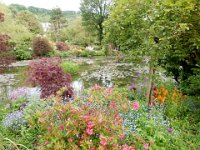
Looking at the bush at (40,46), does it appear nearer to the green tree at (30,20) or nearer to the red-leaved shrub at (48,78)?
the green tree at (30,20)

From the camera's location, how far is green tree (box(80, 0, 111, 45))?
3794cm

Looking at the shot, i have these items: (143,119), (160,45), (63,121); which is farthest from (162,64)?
(63,121)

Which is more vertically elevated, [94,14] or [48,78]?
[94,14]

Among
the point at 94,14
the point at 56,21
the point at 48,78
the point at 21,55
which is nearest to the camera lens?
the point at 48,78

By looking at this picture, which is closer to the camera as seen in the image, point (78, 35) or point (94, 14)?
point (94, 14)

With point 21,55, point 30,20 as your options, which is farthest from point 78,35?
point 21,55

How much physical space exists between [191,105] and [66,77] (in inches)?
120

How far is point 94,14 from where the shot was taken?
38.8 meters

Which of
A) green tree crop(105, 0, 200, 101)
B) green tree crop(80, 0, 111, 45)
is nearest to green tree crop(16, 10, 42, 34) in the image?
green tree crop(80, 0, 111, 45)

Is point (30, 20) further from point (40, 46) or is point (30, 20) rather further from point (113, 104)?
point (113, 104)

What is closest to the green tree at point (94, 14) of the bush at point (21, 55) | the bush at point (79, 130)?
the bush at point (21, 55)

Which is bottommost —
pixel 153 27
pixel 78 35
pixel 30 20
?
pixel 78 35

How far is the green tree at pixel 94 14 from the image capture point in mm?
37938

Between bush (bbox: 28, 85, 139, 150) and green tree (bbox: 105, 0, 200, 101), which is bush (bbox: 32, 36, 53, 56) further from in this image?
bush (bbox: 28, 85, 139, 150)
